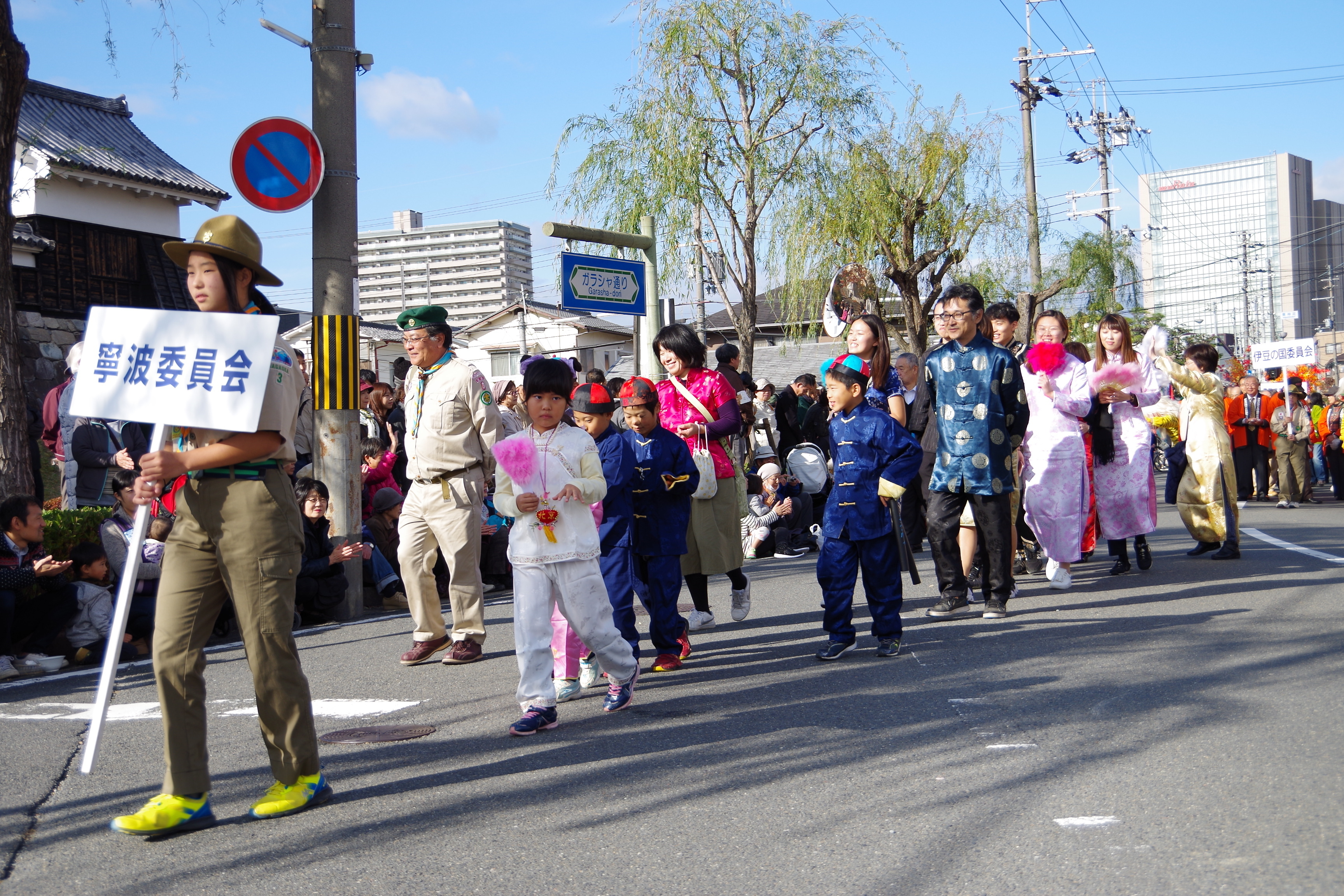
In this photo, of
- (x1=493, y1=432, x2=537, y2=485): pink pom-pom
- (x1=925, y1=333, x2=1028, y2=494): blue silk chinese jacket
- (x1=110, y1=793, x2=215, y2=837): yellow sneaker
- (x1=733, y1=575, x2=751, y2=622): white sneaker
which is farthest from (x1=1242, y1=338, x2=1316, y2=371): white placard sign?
(x1=110, y1=793, x2=215, y2=837): yellow sneaker

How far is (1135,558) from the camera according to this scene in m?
10.6

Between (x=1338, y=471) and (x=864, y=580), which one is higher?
(x=1338, y=471)

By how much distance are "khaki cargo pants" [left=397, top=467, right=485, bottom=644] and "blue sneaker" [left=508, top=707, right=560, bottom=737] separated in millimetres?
1873

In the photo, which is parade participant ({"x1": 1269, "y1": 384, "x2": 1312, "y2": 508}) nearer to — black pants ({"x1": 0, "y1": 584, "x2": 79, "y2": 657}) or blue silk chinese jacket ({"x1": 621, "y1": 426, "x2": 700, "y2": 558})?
blue silk chinese jacket ({"x1": 621, "y1": 426, "x2": 700, "y2": 558})

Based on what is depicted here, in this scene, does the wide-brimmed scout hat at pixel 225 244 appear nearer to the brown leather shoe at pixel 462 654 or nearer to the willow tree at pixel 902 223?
the brown leather shoe at pixel 462 654

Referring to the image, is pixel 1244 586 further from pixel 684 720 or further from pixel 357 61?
pixel 357 61

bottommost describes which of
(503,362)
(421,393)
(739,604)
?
(739,604)

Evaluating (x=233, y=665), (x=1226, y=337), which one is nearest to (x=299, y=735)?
(x=233, y=665)

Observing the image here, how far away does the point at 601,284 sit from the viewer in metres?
10.9

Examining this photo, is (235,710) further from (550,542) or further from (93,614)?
(93,614)

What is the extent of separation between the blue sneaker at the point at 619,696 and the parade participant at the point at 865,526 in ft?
4.41

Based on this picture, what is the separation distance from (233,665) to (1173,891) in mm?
5791

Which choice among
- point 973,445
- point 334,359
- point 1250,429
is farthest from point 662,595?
point 1250,429

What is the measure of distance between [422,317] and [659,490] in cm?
184
